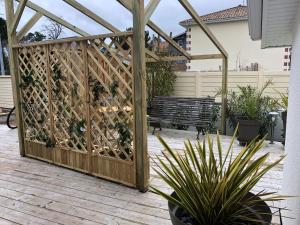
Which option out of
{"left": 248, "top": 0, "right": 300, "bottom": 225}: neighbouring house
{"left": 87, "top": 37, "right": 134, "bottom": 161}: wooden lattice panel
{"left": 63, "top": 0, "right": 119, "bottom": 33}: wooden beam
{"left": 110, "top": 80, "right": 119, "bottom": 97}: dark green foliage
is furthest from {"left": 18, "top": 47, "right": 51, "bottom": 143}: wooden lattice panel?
{"left": 248, "top": 0, "right": 300, "bottom": 225}: neighbouring house

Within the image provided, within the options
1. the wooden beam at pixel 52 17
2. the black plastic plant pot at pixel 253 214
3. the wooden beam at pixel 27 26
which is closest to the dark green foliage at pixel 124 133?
the black plastic plant pot at pixel 253 214

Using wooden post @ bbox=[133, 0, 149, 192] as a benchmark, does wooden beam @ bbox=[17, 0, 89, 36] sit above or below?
above

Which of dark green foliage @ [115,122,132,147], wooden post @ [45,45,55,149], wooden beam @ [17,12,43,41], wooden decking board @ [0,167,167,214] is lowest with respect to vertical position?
wooden decking board @ [0,167,167,214]

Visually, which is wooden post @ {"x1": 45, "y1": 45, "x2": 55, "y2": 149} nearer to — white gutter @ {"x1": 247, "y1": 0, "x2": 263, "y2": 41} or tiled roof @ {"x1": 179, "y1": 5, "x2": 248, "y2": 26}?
white gutter @ {"x1": 247, "y1": 0, "x2": 263, "y2": 41}

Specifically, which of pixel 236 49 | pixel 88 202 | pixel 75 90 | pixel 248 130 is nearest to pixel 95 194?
pixel 88 202

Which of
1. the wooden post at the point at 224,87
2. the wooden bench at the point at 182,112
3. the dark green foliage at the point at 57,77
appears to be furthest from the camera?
the wooden post at the point at 224,87

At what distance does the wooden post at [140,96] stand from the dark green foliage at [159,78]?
12.1 feet

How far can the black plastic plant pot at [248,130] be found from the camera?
4629mm

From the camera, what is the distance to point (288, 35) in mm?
2424

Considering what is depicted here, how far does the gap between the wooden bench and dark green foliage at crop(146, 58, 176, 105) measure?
676mm

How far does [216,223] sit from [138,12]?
2096 millimetres

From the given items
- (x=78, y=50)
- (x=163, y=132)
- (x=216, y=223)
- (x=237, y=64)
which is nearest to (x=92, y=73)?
(x=78, y=50)

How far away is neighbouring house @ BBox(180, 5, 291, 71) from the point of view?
967cm

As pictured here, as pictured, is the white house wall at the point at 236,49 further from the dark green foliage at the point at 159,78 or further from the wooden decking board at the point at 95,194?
the wooden decking board at the point at 95,194
